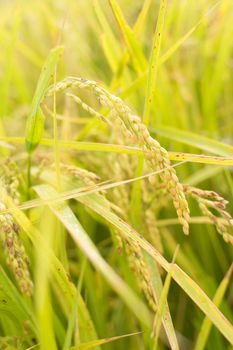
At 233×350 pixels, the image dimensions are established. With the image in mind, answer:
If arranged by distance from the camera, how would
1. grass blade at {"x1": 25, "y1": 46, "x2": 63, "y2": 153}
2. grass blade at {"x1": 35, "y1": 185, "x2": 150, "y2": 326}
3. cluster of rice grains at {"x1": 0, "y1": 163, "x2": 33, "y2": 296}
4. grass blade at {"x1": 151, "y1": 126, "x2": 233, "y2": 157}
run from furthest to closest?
grass blade at {"x1": 151, "y1": 126, "x2": 233, "y2": 157} < grass blade at {"x1": 25, "y1": 46, "x2": 63, "y2": 153} < cluster of rice grains at {"x1": 0, "y1": 163, "x2": 33, "y2": 296} < grass blade at {"x1": 35, "y1": 185, "x2": 150, "y2": 326}

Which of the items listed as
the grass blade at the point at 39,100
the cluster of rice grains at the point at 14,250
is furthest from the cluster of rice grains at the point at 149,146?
the cluster of rice grains at the point at 14,250

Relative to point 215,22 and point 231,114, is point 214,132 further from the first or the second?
point 215,22

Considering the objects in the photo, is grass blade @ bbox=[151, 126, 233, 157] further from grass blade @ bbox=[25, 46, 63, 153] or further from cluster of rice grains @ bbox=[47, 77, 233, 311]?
grass blade @ bbox=[25, 46, 63, 153]

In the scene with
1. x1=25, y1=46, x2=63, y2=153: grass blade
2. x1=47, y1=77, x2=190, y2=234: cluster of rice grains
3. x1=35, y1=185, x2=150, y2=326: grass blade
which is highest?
x1=25, y1=46, x2=63, y2=153: grass blade

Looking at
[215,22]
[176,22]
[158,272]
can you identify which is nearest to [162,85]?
[176,22]

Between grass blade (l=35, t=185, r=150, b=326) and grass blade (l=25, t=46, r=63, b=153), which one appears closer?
grass blade (l=35, t=185, r=150, b=326)

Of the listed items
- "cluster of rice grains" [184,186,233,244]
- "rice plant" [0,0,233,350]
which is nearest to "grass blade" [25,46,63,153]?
"rice plant" [0,0,233,350]

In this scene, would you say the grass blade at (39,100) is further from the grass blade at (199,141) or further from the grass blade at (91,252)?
the grass blade at (199,141)

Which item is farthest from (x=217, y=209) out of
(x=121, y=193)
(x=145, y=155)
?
(x=121, y=193)
